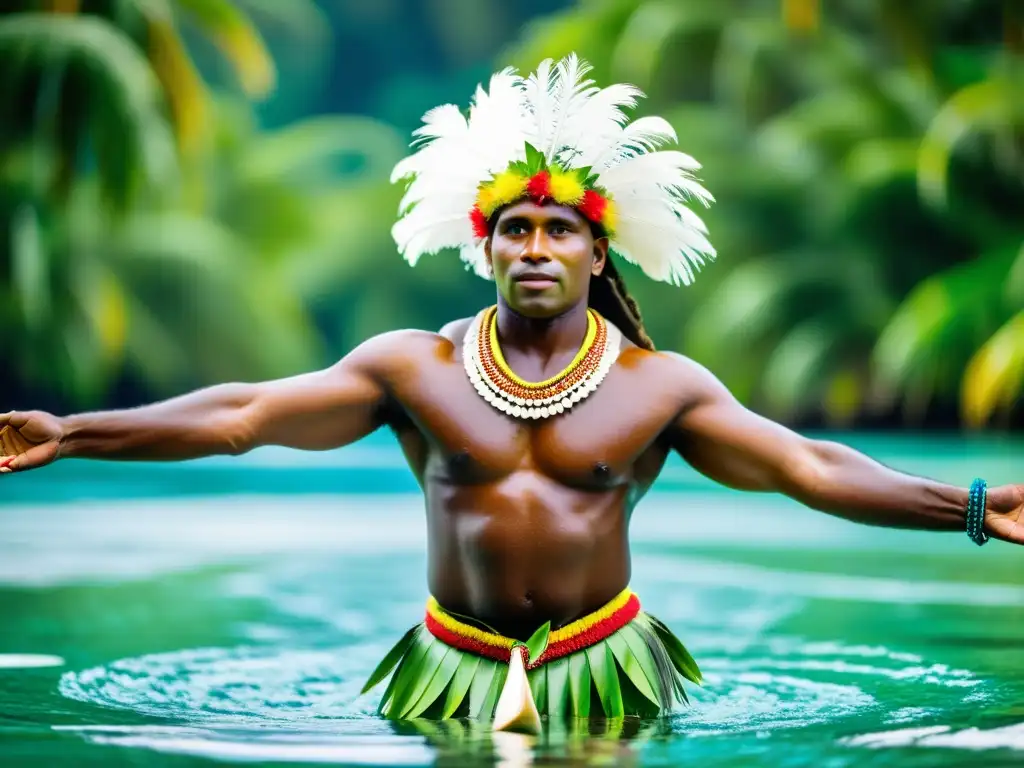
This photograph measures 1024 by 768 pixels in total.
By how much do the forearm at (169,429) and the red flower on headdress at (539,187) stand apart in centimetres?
73

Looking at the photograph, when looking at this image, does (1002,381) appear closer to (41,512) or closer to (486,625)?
(41,512)

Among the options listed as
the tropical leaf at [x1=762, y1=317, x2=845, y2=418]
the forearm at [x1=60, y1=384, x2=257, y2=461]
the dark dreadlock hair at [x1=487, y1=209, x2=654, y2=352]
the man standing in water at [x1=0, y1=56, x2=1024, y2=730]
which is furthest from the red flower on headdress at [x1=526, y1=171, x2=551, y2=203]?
the tropical leaf at [x1=762, y1=317, x2=845, y2=418]

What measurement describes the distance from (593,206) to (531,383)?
0.41 meters

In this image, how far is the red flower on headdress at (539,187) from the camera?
353 cm

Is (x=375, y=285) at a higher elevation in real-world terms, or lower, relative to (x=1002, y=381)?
higher

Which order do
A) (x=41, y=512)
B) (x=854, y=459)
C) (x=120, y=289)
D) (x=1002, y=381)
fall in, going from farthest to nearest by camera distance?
(x=120, y=289) < (x=1002, y=381) < (x=41, y=512) < (x=854, y=459)

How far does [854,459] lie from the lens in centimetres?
345

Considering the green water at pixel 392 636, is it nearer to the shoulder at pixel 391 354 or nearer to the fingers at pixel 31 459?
the fingers at pixel 31 459

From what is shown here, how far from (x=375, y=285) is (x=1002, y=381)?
1937cm

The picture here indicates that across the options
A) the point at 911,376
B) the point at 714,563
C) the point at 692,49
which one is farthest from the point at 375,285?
the point at 714,563

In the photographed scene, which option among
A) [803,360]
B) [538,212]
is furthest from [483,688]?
[803,360]

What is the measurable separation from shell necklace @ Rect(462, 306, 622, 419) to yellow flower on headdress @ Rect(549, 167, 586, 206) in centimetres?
29

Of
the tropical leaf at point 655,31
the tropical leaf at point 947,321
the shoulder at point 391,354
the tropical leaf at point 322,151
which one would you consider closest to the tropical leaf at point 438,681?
the shoulder at point 391,354

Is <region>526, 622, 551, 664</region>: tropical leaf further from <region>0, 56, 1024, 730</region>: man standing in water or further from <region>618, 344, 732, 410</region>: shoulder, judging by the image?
<region>618, 344, 732, 410</region>: shoulder
